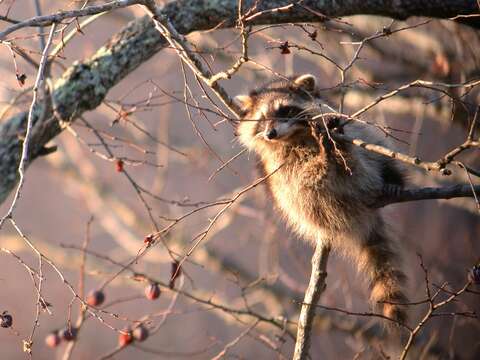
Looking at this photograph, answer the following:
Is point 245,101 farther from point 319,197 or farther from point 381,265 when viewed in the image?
point 381,265

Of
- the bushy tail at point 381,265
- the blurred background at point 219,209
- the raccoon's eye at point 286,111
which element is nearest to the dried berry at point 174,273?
the blurred background at point 219,209

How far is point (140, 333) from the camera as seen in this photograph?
3543mm

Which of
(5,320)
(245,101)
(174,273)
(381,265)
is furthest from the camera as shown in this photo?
(245,101)

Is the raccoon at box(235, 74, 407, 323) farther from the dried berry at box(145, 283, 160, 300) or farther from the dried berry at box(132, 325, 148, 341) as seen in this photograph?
the dried berry at box(132, 325, 148, 341)

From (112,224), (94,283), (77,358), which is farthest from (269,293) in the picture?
(94,283)

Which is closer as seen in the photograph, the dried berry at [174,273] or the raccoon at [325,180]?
the dried berry at [174,273]

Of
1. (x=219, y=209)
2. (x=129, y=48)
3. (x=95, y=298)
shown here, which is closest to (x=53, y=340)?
(x=95, y=298)

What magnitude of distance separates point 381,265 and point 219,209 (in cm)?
278

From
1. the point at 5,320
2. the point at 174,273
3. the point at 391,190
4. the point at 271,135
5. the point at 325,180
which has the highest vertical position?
the point at 271,135

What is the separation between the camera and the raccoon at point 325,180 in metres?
3.45

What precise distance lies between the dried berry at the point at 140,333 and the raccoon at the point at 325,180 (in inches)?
36.6

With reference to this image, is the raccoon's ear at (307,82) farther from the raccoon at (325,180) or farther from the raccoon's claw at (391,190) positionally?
the raccoon's claw at (391,190)

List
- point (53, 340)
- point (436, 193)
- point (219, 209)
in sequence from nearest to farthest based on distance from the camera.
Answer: point (436, 193)
point (53, 340)
point (219, 209)

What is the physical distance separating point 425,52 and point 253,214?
76.7 inches
